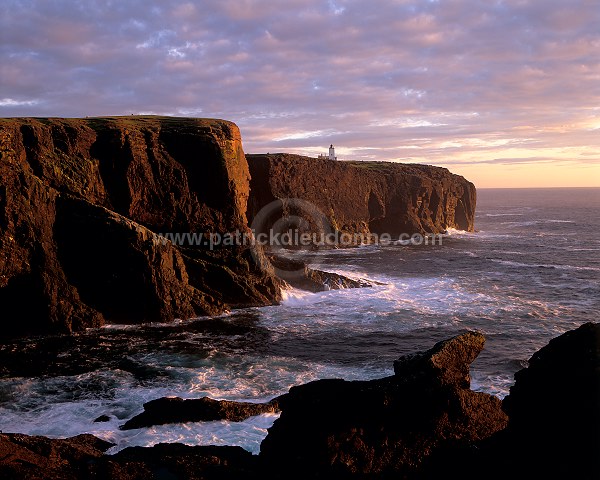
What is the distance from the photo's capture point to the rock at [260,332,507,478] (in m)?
12.1

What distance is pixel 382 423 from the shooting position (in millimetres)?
12711

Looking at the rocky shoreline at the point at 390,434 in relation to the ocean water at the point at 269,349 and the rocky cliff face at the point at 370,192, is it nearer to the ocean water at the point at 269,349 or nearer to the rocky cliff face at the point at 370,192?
the ocean water at the point at 269,349

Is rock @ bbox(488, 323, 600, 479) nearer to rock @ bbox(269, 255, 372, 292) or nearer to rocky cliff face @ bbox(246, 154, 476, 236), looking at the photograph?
rock @ bbox(269, 255, 372, 292)

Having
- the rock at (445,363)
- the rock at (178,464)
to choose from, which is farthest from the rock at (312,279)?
the rock at (445,363)

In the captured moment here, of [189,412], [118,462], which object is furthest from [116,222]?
[118,462]

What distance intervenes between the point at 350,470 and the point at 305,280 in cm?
3549

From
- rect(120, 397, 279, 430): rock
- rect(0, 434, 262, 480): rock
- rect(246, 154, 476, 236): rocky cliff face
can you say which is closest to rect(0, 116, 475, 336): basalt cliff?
rect(120, 397, 279, 430): rock

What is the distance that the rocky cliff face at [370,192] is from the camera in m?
77.3

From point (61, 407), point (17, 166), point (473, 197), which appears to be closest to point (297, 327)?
point (61, 407)

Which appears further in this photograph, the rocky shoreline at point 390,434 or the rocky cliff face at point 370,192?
the rocky cliff face at point 370,192

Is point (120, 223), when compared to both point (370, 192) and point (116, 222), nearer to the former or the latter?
point (116, 222)

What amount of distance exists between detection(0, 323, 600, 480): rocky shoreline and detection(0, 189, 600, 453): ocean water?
374 centimetres

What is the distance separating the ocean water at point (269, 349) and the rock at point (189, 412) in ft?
1.26

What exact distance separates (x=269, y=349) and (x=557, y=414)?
72.3 feet
